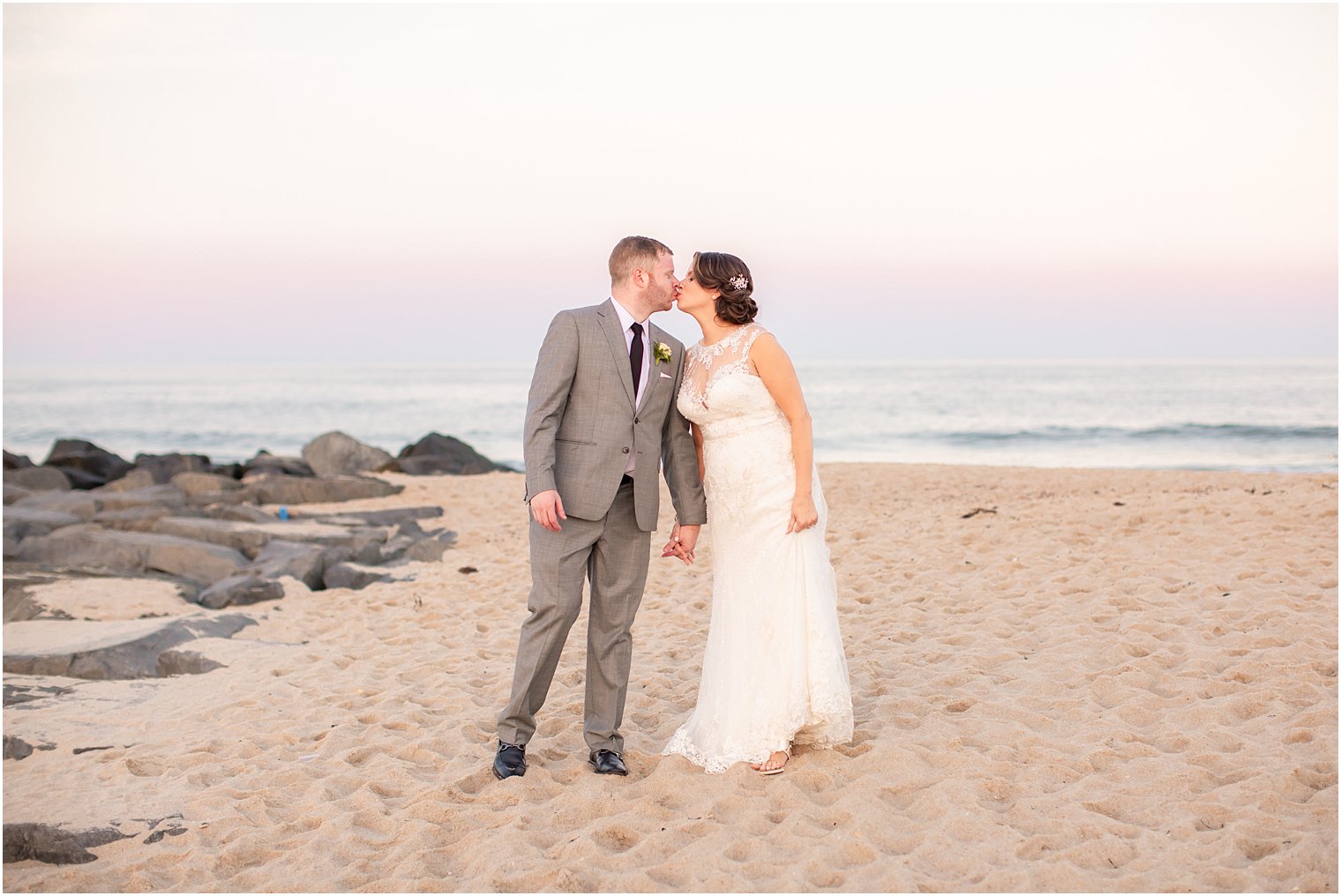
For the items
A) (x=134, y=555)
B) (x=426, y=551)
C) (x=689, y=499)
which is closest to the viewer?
(x=689, y=499)

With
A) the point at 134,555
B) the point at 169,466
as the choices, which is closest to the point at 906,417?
the point at 169,466

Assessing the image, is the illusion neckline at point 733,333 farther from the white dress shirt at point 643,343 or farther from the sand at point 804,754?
the sand at point 804,754

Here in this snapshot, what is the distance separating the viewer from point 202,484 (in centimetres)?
1461

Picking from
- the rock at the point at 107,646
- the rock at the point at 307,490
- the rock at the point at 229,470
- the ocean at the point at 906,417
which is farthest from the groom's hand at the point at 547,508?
the ocean at the point at 906,417

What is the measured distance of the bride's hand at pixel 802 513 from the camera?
161 inches

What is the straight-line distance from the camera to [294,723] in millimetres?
5152

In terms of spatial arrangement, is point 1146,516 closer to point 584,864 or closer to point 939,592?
point 939,592

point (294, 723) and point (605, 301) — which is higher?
point (605, 301)

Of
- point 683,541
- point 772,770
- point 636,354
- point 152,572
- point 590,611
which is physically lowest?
point 152,572

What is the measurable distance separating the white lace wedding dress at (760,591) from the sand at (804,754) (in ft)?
0.65

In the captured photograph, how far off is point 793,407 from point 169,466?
1753cm

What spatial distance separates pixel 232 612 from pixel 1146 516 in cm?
781

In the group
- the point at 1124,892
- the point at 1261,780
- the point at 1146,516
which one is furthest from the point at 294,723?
the point at 1146,516

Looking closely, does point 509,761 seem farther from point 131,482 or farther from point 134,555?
point 131,482
